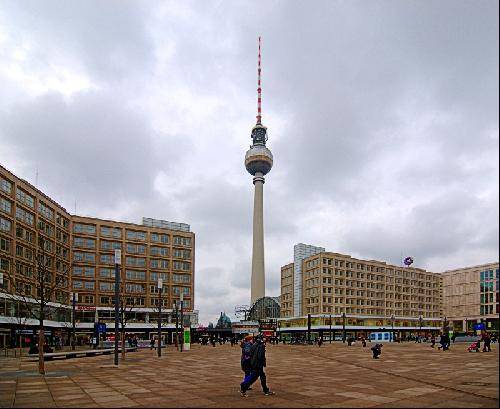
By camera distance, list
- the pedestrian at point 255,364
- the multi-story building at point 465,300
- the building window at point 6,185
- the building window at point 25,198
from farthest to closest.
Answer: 1. the multi-story building at point 465,300
2. the building window at point 25,198
3. the building window at point 6,185
4. the pedestrian at point 255,364

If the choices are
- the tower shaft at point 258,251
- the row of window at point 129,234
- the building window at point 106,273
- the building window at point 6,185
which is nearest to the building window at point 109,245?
the row of window at point 129,234

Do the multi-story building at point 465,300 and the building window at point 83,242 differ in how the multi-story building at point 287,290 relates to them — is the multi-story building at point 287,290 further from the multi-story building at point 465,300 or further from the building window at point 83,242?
the building window at point 83,242

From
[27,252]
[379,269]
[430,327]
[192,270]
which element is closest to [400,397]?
[27,252]

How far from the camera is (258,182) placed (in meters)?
154

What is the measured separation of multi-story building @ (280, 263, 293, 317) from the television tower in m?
9.63

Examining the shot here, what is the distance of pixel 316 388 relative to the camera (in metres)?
16.7

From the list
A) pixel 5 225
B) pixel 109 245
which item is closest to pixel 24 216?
pixel 5 225

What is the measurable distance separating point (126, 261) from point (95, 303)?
10.7 meters

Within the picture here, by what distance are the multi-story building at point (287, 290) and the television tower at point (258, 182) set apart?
9628mm

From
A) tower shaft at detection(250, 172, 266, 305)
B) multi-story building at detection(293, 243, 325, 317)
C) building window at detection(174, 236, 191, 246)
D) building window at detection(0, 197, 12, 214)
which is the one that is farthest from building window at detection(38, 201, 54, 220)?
multi-story building at detection(293, 243, 325, 317)

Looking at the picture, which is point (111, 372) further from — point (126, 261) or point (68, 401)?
point (126, 261)

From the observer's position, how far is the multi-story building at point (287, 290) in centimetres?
15238

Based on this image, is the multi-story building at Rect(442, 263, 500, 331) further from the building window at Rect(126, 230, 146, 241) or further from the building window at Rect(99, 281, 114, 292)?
the building window at Rect(99, 281, 114, 292)

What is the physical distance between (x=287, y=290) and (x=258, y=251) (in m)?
17.6
